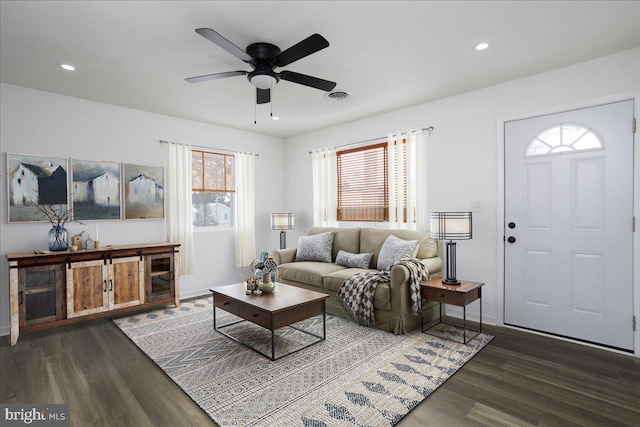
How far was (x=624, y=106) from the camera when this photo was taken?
2930 millimetres

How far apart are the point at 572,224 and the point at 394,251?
175 centimetres

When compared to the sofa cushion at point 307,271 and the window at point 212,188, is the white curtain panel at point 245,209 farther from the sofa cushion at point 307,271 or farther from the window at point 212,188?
the sofa cushion at point 307,271

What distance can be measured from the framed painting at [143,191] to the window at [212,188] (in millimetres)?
556

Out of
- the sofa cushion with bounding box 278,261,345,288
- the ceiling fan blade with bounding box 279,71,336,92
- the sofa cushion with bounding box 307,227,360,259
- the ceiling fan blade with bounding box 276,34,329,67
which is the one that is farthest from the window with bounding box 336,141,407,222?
the ceiling fan blade with bounding box 276,34,329,67

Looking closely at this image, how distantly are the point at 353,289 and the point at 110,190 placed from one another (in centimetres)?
330

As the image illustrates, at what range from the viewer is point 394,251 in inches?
156

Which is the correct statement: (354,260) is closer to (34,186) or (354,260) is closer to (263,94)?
(263,94)

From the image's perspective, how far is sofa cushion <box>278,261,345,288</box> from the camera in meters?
4.10

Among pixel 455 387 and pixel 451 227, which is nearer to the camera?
pixel 455 387

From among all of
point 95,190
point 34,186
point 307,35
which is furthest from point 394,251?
point 34,186

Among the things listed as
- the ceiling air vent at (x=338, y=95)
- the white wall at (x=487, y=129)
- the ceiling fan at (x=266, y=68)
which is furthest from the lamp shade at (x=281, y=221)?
the ceiling fan at (x=266, y=68)

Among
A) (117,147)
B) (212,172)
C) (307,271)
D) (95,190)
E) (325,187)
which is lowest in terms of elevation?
(307,271)

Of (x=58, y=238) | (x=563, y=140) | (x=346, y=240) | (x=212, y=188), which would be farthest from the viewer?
(x=212, y=188)

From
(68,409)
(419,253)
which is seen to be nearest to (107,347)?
(68,409)
